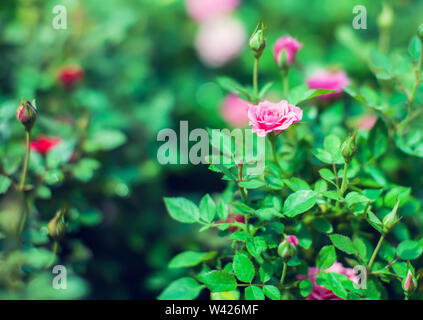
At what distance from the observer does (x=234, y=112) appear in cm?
167

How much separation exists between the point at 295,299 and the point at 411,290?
207mm

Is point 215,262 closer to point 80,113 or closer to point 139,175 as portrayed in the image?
point 139,175

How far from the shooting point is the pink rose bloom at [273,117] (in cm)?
75

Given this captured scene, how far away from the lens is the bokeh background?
1120 millimetres

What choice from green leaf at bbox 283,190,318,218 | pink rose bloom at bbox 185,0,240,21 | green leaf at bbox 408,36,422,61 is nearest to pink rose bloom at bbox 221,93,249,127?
pink rose bloom at bbox 185,0,240,21

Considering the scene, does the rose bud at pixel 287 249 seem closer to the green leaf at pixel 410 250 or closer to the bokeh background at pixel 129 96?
the green leaf at pixel 410 250

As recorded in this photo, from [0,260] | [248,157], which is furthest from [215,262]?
[0,260]

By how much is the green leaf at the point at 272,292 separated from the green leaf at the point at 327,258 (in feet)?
0.35

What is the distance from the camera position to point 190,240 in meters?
1.29

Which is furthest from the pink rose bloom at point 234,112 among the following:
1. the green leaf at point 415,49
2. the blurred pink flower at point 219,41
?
the green leaf at point 415,49

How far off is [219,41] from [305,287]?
1.34 meters

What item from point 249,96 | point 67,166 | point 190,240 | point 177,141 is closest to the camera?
point 249,96

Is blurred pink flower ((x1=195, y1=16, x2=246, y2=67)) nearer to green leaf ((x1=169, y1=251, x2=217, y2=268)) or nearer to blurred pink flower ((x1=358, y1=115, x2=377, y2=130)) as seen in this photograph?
blurred pink flower ((x1=358, y1=115, x2=377, y2=130))
